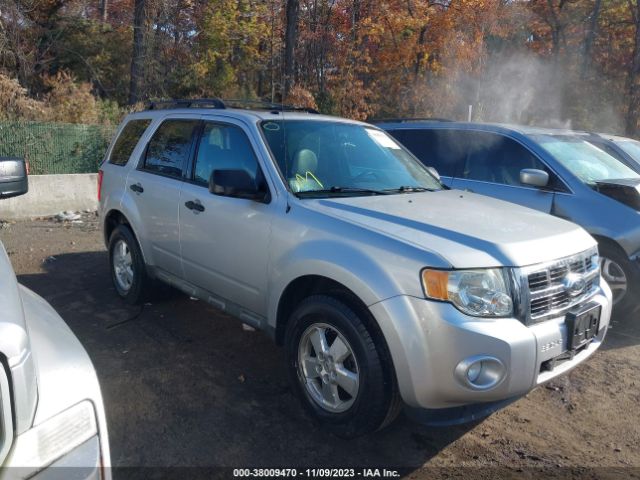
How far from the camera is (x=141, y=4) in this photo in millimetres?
18953

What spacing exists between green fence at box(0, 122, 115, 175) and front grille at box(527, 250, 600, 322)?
36.3 ft

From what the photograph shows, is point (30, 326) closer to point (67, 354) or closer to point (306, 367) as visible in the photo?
point (67, 354)

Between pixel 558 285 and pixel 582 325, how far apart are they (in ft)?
0.91

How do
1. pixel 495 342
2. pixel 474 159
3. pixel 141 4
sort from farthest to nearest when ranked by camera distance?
pixel 141 4, pixel 474 159, pixel 495 342

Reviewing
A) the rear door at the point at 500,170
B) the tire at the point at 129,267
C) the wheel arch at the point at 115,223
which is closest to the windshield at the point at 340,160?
the rear door at the point at 500,170

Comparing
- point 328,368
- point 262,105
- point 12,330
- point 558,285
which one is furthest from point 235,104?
point 12,330

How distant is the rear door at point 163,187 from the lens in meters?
4.75

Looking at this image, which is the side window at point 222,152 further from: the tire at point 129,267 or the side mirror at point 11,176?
the side mirror at point 11,176

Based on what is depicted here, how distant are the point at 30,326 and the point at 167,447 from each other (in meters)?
1.40

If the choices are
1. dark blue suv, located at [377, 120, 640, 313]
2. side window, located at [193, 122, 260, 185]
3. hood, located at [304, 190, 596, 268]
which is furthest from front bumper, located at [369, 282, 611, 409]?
dark blue suv, located at [377, 120, 640, 313]

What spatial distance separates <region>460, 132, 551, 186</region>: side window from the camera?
19.9 ft

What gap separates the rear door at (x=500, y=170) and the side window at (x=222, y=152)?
3.13m

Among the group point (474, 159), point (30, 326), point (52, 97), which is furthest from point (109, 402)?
point (52, 97)

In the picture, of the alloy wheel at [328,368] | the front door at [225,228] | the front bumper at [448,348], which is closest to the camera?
the front bumper at [448,348]
